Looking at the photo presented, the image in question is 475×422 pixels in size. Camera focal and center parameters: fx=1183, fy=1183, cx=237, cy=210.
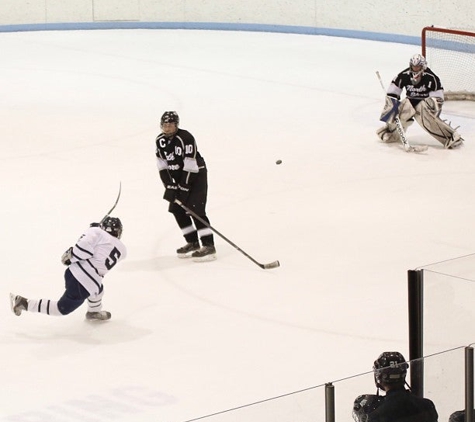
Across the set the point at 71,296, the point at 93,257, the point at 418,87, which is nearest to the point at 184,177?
the point at 93,257

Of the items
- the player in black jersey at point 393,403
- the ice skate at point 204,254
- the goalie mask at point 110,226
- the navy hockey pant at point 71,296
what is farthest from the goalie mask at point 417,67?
the player in black jersey at point 393,403

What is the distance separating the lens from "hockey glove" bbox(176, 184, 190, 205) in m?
6.83

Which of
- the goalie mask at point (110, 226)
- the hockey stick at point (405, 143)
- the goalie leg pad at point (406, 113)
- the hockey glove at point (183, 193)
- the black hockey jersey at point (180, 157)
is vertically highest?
the black hockey jersey at point (180, 157)

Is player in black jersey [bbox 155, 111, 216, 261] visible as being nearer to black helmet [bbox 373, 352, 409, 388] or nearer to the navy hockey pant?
the navy hockey pant

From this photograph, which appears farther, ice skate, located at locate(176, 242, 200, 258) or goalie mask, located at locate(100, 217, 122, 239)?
ice skate, located at locate(176, 242, 200, 258)

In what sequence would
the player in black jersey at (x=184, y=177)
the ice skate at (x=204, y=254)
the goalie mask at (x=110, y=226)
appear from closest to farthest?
the goalie mask at (x=110, y=226)
the player in black jersey at (x=184, y=177)
the ice skate at (x=204, y=254)

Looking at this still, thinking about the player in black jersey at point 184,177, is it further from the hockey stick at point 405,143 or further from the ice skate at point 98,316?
the hockey stick at point 405,143

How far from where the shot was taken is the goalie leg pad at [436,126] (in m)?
9.65

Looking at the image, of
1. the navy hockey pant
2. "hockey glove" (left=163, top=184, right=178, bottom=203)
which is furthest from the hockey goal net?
the navy hockey pant

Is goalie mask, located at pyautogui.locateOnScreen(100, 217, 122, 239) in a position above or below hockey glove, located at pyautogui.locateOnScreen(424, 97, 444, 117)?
above

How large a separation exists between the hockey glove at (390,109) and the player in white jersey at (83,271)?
4407mm

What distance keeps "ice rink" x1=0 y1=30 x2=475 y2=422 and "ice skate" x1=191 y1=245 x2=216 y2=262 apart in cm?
6

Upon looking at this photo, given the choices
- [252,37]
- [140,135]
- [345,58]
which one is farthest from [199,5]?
[140,135]

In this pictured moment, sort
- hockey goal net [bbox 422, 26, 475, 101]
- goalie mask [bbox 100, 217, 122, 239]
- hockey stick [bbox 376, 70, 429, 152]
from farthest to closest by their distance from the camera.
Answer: hockey goal net [bbox 422, 26, 475, 101] < hockey stick [bbox 376, 70, 429, 152] < goalie mask [bbox 100, 217, 122, 239]
